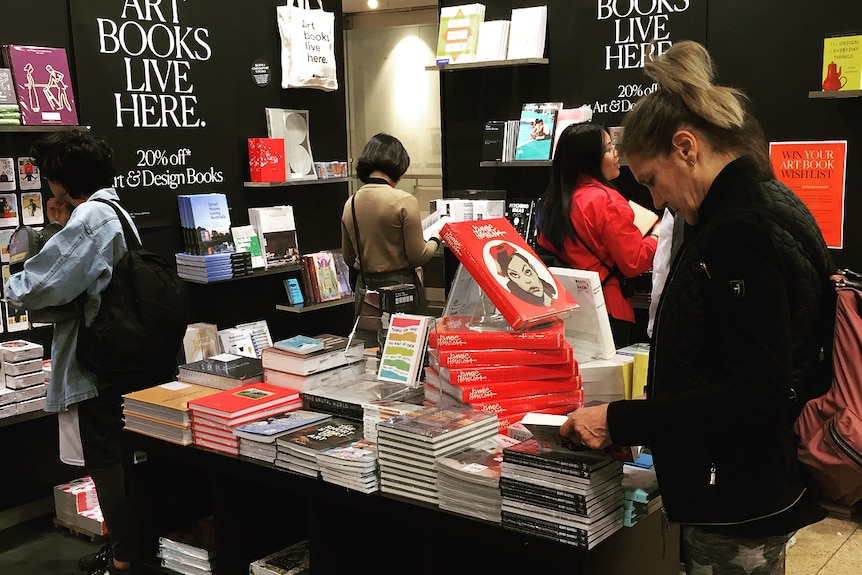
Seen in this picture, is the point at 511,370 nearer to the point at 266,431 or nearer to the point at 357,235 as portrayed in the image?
the point at 266,431

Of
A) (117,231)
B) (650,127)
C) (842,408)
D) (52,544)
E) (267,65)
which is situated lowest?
(52,544)

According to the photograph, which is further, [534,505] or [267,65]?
[267,65]

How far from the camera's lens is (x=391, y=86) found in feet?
27.8

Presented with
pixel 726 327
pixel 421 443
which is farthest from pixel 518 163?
pixel 726 327

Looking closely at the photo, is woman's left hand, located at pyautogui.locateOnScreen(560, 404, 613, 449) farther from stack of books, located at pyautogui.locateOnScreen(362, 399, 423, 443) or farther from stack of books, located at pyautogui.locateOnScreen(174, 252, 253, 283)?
stack of books, located at pyautogui.locateOnScreen(174, 252, 253, 283)

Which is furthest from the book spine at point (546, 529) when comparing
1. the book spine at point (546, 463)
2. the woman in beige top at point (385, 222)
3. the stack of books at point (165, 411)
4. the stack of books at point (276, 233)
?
the stack of books at point (276, 233)

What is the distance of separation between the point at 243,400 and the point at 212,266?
95.6 inches

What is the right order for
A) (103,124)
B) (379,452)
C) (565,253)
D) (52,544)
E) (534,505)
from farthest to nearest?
1. (103,124)
2. (52,544)
3. (565,253)
4. (379,452)
5. (534,505)

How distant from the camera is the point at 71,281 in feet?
10.3

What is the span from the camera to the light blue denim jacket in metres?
3.12

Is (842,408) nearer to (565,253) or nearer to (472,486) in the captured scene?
(472,486)

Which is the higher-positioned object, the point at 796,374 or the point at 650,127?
the point at 650,127

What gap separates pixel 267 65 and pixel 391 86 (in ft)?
10.5

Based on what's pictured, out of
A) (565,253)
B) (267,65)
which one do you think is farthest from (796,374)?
(267,65)
